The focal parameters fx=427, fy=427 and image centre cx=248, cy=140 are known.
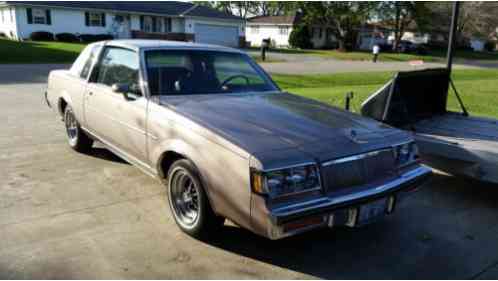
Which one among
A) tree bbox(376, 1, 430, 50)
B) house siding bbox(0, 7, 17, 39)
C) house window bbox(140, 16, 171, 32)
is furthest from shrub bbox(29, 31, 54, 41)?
tree bbox(376, 1, 430, 50)

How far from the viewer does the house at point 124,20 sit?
34.5 metres

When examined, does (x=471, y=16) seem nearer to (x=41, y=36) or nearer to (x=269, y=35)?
(x=269, y=35)

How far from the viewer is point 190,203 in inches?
151

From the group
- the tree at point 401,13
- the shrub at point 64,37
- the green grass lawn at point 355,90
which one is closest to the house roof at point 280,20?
the tree at point 401,13

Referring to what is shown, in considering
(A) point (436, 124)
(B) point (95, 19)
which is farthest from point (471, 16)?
(A) point (436, 124)

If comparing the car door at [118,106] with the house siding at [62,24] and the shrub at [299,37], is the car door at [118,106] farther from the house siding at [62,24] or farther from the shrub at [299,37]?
Answer: the shrub at [299,37]

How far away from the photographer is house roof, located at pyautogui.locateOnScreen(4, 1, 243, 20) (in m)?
35.5

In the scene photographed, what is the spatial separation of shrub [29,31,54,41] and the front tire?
35.0 metres

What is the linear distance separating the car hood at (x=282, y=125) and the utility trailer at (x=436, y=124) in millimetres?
1275

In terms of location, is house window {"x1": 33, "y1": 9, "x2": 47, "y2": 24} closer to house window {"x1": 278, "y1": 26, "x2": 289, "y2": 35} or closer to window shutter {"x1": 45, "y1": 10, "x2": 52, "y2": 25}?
window shutter {"x1": 45, "y1": 10, "x2": 52, "y2": 25}

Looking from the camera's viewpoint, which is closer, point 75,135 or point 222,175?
point 222,175

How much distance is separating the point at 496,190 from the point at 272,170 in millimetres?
3881

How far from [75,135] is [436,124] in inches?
205

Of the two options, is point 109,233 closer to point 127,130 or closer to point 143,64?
point 127,130
